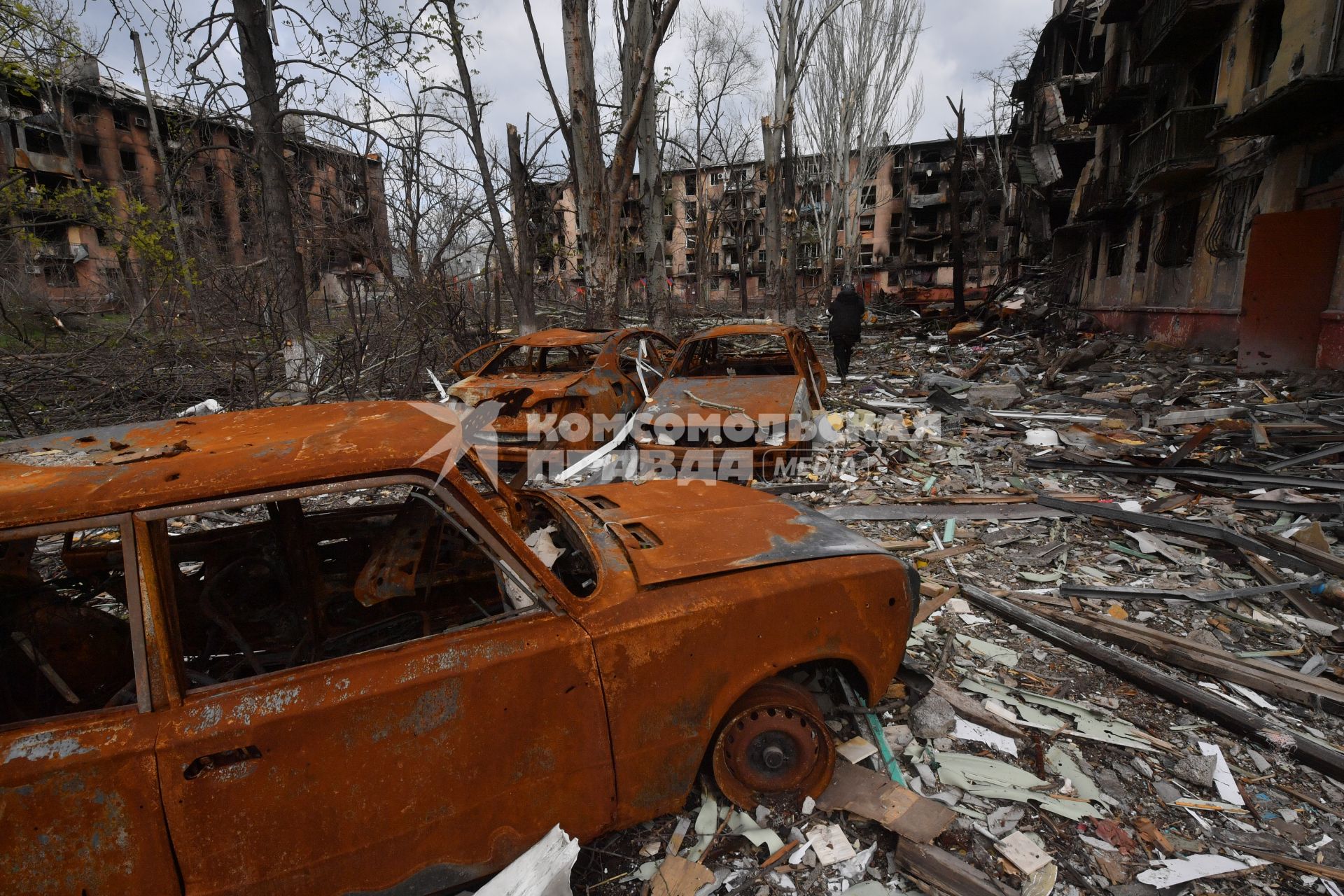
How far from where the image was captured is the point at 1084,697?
10.5 ft

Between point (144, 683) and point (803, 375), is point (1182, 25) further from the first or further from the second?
point (144, 683)

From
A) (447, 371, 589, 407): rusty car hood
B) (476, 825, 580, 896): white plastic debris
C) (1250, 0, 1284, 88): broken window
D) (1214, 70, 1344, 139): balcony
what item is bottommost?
(476, 825, 580, 896): white plastic debris

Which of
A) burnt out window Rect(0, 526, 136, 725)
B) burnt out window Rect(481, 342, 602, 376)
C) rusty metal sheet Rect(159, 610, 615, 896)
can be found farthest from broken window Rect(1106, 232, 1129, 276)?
burnt out window Rect(0, 526, 136, 725)

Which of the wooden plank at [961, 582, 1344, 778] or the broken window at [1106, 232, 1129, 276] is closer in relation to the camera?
the wooden plank at [961, 582, 1344, 778]

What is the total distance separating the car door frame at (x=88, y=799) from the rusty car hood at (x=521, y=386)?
190 inches

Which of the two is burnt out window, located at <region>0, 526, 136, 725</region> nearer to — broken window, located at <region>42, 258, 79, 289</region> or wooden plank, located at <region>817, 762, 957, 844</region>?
wooden plank, located at <region>817, 762, 957, 844</region>

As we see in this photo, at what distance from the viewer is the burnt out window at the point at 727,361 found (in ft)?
24.2

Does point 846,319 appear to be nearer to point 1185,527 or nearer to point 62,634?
point 1185,527

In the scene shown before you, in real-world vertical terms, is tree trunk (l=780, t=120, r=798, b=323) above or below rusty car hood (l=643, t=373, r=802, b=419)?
above

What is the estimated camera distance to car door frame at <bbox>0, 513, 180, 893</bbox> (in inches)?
60.3

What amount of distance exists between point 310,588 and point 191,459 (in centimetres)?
99

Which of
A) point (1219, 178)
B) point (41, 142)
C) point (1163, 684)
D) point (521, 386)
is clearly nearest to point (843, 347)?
point (521, 386)

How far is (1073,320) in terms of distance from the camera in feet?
58.6

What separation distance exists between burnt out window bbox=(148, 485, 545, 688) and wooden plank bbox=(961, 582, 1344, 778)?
10.4 feet
